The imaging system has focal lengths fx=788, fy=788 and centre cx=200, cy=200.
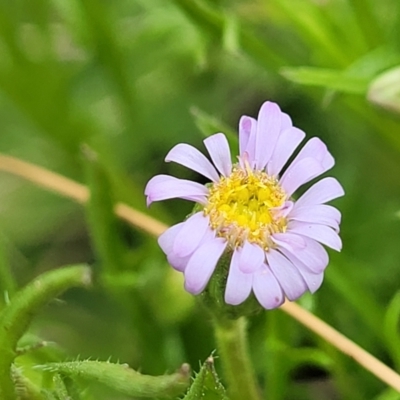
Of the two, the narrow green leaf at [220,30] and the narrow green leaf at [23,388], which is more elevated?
the narrow green leaf at [220,30]

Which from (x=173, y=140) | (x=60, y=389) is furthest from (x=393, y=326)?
(x=173, y=140)

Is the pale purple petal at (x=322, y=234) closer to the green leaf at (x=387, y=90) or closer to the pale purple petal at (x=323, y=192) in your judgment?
the pale purple petal at (x=323, y=192)

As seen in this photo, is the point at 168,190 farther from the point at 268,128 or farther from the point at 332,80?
the point at 332,80

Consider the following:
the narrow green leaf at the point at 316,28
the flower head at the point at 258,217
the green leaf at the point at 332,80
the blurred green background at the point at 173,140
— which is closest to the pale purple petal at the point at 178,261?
the flower head at the point at 258,217

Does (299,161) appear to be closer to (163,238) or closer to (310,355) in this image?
(163,238)

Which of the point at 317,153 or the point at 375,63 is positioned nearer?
the point at 317,153

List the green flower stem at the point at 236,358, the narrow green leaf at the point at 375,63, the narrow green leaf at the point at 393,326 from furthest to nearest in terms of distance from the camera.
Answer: the narrow green leaf at the point at 375,63
the narrow green leaf at the point at 393,326
the green flower stem at the point at 236,358
